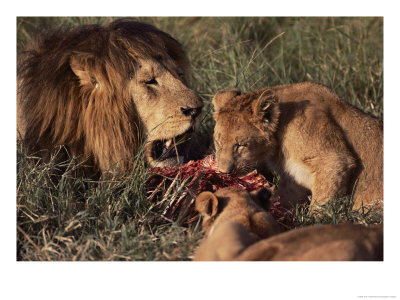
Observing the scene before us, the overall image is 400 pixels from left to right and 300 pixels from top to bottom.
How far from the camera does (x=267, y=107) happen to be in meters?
3.41

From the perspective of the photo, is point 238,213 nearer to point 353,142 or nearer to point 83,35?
→ point 353,142

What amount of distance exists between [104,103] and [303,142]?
1.14m

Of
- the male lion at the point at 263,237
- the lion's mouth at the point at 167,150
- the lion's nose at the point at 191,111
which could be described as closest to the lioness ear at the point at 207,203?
the male lion at the point at 263,237

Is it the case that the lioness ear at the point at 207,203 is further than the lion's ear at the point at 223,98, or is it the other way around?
the lion's ear at the point at 223,98

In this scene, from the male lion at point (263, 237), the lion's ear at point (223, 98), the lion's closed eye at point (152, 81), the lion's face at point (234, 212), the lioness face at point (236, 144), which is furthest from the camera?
the lion's ear at point (223, 98)

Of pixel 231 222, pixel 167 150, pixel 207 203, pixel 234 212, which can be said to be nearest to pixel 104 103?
pixel 167 150

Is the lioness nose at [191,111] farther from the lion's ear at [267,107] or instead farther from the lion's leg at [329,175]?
the lion's leg at [329,175]

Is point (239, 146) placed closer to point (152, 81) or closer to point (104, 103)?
point (152, 81)

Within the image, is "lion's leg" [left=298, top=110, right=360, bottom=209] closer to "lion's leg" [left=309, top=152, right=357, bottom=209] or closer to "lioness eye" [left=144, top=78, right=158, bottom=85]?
"lion's leg" [left=309, top=152, right=357, bottom=209]

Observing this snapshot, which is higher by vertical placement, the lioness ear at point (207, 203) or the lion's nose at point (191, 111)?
the lion's nose at point (191, 111)

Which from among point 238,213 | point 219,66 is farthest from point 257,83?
point 238,213

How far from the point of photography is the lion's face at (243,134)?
11.1 feet

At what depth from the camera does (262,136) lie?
3.45 meters
